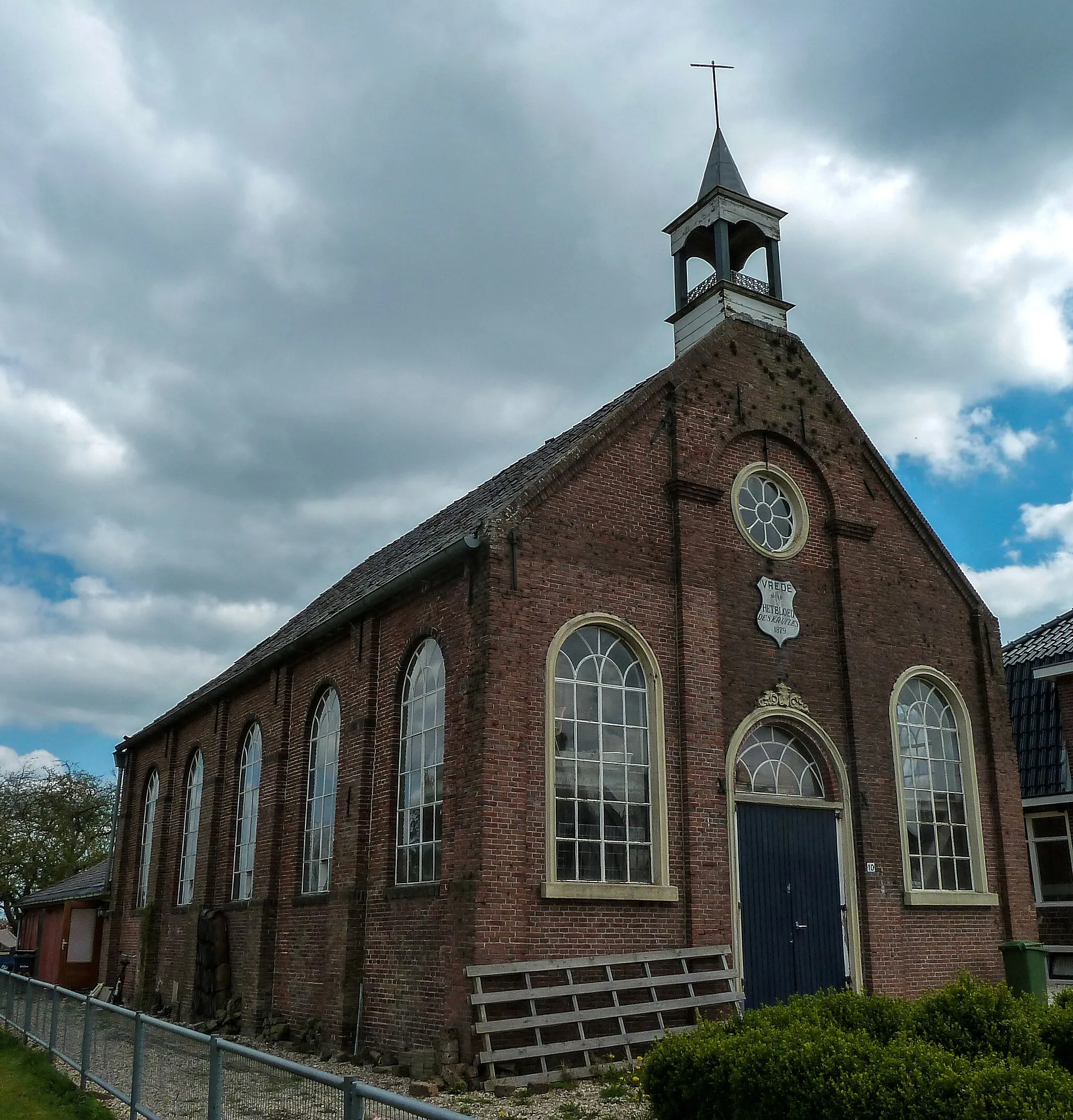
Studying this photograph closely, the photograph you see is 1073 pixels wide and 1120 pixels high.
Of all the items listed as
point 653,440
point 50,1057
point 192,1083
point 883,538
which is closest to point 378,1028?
point 50,1057

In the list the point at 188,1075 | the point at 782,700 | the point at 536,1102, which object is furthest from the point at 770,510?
the point at 188,1075

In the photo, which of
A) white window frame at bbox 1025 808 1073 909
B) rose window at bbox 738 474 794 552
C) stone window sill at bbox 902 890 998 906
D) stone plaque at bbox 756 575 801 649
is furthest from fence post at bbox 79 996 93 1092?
white window frame at bbox 1025 808 1073 909

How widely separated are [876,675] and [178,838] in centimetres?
1453

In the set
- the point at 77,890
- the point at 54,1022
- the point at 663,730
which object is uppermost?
the point at 663,730

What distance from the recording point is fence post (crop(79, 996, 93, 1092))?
1098 centimetres

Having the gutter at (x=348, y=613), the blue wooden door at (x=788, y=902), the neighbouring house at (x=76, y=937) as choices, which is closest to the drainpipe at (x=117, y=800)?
the neighbouring house at (x=76, y=937)

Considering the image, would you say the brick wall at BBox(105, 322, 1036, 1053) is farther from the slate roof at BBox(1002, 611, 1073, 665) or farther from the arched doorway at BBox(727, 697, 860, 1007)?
the slate roof at BBox(1002, 611, 1073, 665)

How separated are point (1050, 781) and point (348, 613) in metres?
13.1

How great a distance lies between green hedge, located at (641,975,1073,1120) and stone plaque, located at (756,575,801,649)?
6.67 metres

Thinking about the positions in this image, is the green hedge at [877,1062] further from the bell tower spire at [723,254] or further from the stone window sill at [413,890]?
the bell tower spire at [723,254]

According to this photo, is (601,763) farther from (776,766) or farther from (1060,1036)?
(1060,1036)

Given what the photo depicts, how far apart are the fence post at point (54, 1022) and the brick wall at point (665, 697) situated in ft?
10.4

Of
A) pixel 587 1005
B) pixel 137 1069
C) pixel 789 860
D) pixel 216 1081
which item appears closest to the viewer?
pixel 216 1081

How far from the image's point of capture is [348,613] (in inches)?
599
